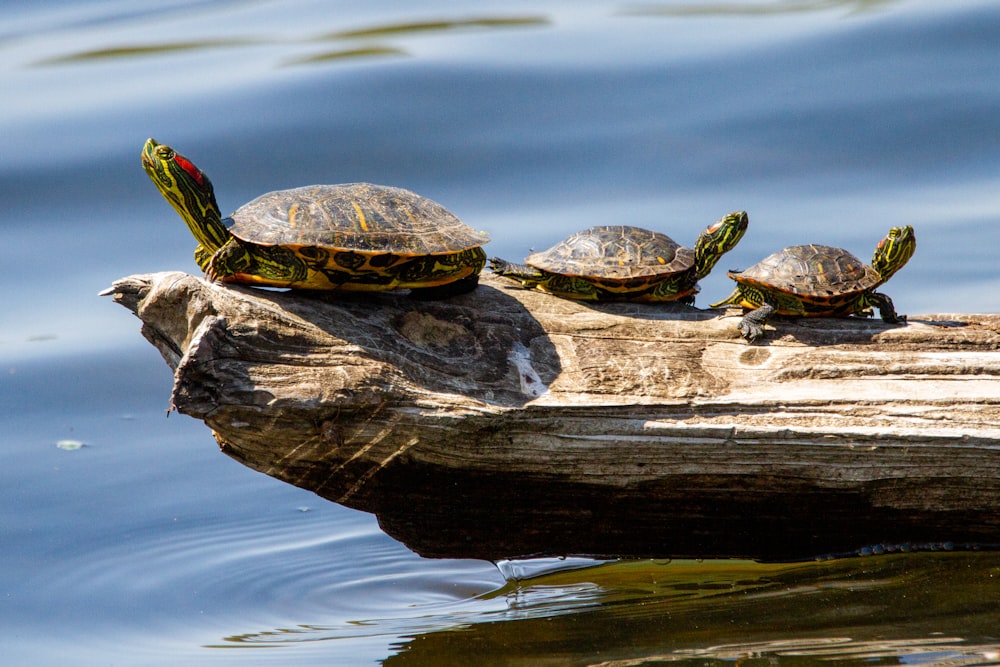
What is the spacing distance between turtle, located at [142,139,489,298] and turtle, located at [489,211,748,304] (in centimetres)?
29

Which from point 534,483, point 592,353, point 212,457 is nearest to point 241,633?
point 534,483

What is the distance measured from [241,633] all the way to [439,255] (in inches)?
51.9

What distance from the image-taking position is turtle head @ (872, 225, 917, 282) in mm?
3350

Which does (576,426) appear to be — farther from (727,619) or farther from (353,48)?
(353,48)

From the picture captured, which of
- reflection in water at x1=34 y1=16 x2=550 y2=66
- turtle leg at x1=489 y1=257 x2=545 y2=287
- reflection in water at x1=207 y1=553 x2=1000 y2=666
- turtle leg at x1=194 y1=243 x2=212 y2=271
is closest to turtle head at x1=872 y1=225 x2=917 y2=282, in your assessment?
reflection in water at x1=207 y1=553 x2=1000 y2=666

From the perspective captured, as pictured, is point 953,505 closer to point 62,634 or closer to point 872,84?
point 62,634

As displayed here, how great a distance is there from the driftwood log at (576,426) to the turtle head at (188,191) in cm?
23

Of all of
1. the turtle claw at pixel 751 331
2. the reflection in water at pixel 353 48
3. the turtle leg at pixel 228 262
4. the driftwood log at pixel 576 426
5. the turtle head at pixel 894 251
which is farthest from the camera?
the reflection in water at pixel 353 48

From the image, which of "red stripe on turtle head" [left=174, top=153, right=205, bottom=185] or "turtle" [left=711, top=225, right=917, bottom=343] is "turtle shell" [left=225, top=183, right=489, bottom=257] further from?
"turtle" [left=711, top=225, right=917, bottom=343]

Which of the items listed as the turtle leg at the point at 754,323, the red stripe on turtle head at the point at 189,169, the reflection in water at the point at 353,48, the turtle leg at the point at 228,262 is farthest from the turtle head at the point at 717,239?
the reflection in water at the point at 353,48

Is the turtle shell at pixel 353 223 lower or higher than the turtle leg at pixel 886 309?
higher

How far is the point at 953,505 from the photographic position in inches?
114

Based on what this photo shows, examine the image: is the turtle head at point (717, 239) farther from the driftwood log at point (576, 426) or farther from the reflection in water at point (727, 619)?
the reflection in water at point (727, 619)

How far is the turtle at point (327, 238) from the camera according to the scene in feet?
9.37
